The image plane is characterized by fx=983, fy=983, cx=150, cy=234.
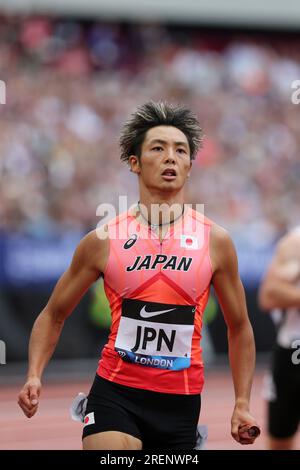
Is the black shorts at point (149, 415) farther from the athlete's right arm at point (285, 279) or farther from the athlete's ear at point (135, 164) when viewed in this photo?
the athlete's right arm at point (285, 279)

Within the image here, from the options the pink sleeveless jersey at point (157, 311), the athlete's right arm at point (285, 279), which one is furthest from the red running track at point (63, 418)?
the pink sleeveless jersey at point (157, 311)

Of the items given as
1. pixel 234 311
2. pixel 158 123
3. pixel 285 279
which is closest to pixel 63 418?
pixel 285 279

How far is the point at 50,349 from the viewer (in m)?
4.84

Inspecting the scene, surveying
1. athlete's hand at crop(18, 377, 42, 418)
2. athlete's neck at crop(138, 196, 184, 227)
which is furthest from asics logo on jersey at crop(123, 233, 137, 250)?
athlete's hand at crop(18, 377, 42, 418)

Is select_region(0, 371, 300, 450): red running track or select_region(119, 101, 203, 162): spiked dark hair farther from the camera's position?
select_region(0, 371, 300, 450): red running track

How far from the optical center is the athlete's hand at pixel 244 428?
452 centimetres

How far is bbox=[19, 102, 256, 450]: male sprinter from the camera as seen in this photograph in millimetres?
4605

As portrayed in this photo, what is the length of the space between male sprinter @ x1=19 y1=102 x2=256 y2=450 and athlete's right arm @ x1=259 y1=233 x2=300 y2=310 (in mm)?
1981

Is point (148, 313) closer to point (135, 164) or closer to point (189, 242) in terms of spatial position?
point (189, 242)

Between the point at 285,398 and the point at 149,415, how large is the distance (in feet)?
8.56

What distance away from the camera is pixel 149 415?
4.60m

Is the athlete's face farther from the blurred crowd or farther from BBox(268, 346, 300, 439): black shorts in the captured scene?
the blurred crowd

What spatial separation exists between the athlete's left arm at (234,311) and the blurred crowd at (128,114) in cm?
771

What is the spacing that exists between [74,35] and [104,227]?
16.5 m
